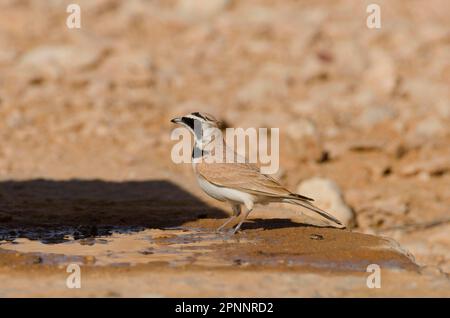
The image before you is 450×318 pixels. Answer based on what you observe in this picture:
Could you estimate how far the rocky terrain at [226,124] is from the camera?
6.95 metres

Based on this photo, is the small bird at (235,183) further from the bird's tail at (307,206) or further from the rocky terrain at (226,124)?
the rocky terrain at (226,124)

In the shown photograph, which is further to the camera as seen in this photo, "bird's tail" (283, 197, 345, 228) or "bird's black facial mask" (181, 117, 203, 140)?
"bird's black facial mask" (181, 117, 203, 140)

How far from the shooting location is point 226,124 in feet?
49.4

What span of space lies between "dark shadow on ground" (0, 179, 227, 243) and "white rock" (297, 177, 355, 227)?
5.43 ft

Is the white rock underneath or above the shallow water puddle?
above

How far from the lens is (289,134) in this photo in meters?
14.6

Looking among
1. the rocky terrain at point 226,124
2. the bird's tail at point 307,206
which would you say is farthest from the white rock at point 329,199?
the bird's tail at point 307,206

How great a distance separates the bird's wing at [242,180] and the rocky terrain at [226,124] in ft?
1.27

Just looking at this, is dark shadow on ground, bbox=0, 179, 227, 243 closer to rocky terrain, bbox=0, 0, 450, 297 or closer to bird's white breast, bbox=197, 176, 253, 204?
rocky terrain, bbox=0, 0, 450, 297

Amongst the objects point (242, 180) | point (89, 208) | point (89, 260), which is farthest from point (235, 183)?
point (89, 208)

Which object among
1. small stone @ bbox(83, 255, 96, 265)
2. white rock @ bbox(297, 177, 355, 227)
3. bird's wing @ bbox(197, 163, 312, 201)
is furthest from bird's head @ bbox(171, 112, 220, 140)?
white rock @ bbox(297, 177, 355, 227)

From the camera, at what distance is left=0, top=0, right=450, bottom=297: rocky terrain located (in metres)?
6.95

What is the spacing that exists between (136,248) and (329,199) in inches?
170
